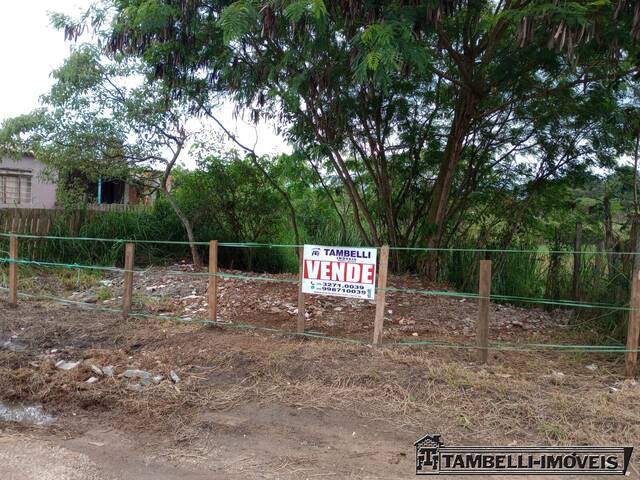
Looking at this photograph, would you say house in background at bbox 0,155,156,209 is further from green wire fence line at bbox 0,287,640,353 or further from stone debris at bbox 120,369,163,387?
stone debris at bbox 120,369,163,387

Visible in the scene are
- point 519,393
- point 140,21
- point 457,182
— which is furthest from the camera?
point 457,182

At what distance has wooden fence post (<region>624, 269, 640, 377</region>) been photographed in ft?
18.5

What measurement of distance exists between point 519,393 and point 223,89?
7.36m

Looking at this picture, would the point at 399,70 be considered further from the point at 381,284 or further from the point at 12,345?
→ the point at 12,345

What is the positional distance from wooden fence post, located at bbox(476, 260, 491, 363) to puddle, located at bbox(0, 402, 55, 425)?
4.35 m

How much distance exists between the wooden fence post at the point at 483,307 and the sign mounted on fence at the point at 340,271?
118cm

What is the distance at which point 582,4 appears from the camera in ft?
19.9

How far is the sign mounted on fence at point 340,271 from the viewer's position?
640 centimetres

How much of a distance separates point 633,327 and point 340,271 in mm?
3145

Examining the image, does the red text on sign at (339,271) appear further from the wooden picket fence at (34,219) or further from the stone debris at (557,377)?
the wooden picket fence at (34,219)

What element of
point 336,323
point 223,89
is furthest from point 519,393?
point 223,89

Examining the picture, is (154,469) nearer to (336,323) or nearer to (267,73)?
(336,323)

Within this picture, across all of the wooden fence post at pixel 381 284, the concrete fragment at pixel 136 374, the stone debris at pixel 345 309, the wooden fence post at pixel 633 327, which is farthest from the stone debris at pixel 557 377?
the concrete fragment at pixel 136 374

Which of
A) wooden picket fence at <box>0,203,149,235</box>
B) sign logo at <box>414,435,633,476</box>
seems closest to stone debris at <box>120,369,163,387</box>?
sign logo at <box>414,435,633,476</box>
